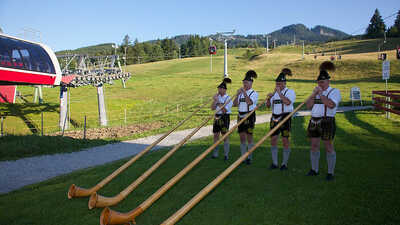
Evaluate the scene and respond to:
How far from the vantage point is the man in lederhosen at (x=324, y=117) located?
6.72m

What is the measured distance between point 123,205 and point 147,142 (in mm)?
12650

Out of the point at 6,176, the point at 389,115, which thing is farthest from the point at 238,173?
the point at 389,115

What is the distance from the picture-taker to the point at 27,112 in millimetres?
29703

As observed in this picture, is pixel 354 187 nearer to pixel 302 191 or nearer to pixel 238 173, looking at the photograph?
pixel 302 191

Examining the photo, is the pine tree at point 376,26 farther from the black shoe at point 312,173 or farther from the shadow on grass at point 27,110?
the black shoe at point 312,173

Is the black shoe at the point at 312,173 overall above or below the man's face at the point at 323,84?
below

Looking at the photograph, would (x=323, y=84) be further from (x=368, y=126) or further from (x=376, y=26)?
(x=376, y=26)

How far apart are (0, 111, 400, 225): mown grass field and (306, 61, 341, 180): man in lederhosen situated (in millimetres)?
415

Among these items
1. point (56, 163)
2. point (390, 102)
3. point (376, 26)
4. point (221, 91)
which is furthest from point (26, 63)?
point (376, 26)

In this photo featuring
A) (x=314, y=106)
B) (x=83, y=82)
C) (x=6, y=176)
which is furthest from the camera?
(x=83, y=82)

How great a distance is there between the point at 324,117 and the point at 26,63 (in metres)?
15.7

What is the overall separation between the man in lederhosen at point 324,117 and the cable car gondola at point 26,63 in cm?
1461

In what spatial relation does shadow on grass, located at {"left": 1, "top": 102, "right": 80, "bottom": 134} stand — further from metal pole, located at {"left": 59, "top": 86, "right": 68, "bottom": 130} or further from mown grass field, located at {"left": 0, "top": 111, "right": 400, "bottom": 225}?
mown grass field, located at {"left": 0, "top": 111, "right": 400, "bottom": 225}

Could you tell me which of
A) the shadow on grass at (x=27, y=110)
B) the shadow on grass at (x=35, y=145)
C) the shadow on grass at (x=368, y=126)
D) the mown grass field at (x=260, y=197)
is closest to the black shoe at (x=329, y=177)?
the mown grass field at (x=260, y=197)
